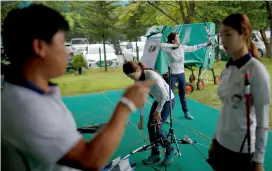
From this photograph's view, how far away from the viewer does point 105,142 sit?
86 centimetres

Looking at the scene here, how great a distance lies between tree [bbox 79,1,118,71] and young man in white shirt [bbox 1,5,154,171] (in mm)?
12393

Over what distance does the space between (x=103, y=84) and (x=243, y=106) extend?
25.8 feet

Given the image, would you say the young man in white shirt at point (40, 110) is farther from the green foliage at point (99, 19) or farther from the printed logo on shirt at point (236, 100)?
the green foliage at point (99, 19)

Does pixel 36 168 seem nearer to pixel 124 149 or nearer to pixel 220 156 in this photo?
pixel 220 156

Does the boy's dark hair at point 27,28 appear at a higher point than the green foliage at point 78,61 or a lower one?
higher

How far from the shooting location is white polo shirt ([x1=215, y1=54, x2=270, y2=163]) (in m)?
1.53

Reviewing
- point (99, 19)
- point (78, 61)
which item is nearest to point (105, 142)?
point (78, 61)

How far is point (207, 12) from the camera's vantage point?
Answer: 39.7 ft

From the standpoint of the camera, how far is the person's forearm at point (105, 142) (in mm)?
847

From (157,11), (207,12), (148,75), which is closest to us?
(148,75)

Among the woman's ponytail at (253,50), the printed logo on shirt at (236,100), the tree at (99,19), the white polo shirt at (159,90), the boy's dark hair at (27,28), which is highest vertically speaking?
the tree at (99,19)

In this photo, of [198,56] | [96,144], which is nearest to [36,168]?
[96,144]

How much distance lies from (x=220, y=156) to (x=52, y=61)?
1305 millimetres

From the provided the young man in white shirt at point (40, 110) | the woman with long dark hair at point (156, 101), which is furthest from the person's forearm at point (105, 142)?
the woman with long dark hair at point (156, 101)
